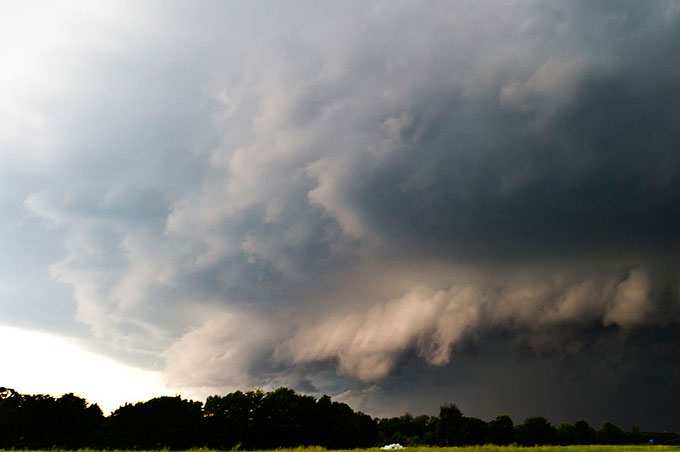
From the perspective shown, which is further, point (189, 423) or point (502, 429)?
point (502, 429)

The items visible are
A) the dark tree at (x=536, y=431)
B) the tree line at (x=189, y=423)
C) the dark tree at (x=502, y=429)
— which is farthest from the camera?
the dark tree at (x=536, y=431)

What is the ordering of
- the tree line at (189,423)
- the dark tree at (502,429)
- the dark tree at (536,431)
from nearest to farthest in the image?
the tree line at (189,423) → the dark tree at (502,429) → the dark tree at (536,431)

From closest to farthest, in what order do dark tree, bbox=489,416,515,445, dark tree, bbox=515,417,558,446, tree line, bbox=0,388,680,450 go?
tree line, bbox=0,388,680,450
dark tree, bbox=489,416,515,445
dark tree, bbox=515,417,558,446

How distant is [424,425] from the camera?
200m

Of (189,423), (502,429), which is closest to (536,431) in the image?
(502,429)

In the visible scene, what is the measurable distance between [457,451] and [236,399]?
98.0 m

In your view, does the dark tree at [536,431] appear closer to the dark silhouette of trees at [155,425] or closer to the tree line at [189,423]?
the tree line at [189,423]

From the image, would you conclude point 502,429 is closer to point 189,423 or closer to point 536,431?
point 536,431

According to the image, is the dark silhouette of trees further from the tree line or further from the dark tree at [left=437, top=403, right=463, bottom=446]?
the dark tree at [left=437, top=403, right=463, bottom=446]

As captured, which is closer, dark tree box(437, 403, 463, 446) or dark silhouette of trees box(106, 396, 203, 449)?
dark silhouette of trees box(106, 396, 203, 449)

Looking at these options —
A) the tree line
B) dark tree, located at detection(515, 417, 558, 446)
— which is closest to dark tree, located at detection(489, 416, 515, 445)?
dark tree, located at detection(515, 417, 558, 446)

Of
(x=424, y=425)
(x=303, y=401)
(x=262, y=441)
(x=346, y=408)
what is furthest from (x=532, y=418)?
(x=262, y=441)

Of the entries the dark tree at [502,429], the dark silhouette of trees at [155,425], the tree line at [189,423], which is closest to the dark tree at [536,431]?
the dark tree at [502,429]

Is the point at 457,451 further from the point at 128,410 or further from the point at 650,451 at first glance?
the point at 128,410
